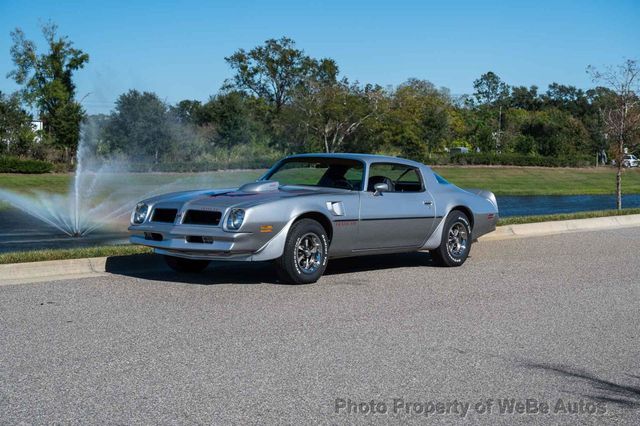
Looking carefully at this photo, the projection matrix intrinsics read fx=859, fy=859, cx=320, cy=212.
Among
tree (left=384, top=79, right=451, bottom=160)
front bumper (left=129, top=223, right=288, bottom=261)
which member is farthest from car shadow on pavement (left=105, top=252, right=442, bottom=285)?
tree (left=384, top=79, right=451, bottom=160)

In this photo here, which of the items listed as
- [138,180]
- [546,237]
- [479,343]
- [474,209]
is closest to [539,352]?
[479,343]

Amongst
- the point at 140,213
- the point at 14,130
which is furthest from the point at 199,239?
the point at 14,130

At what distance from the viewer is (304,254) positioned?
9656mm

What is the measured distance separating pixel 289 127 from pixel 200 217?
1823 inches

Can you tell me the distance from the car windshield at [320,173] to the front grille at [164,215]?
1877 mm

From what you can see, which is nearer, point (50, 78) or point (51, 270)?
point (51, 270)

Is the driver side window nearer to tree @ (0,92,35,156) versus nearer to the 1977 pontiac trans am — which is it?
the 1977 pontiac trans am

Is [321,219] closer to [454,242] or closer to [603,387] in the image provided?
→ [454,242]

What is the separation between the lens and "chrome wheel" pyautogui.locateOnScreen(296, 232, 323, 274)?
378 inches

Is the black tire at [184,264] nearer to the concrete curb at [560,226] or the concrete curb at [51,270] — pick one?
the concrete curb at [51,270]

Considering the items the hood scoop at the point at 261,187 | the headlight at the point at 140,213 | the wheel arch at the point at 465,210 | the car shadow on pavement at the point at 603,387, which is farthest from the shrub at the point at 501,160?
the car shadow on pavement at the point at 603,387

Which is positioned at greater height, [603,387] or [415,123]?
[415,123]

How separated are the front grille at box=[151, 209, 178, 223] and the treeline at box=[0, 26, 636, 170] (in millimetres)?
19542

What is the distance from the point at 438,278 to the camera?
10.6 metres
